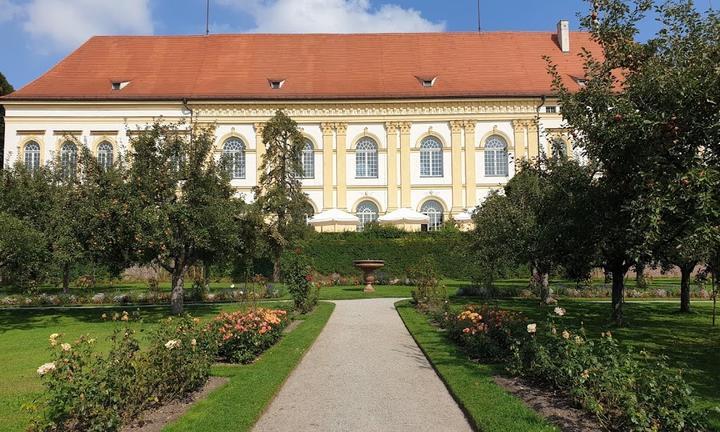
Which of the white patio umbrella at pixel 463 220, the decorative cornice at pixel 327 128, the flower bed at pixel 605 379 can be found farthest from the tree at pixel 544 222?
the decorative cornice at pixel 327 128

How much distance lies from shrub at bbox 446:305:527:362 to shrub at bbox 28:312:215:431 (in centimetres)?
495

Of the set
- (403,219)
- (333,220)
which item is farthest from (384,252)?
(333,220)

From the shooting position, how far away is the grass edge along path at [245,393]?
250 inches

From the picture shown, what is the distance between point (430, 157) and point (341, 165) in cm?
685

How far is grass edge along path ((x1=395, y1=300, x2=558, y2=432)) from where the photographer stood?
6.18 metres

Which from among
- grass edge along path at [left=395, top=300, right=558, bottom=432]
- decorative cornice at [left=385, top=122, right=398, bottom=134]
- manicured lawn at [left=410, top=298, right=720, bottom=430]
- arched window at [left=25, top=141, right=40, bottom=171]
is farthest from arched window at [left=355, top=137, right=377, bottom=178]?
grass edge along path at [left=395, top=300, right=558, bottom=432]

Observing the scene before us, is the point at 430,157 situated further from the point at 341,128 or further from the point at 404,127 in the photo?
the point at 341,128

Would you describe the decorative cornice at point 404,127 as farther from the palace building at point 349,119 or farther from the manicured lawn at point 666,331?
the manicured lawn at point 666,331

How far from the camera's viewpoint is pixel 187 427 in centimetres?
621

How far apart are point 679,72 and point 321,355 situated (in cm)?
750

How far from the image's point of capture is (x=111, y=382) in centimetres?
611

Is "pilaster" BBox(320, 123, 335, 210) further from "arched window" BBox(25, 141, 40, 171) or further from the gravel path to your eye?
the gravel path

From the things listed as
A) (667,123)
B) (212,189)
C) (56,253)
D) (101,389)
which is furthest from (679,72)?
(56,253)

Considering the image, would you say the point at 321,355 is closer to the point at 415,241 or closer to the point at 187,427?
the point at 187,427
